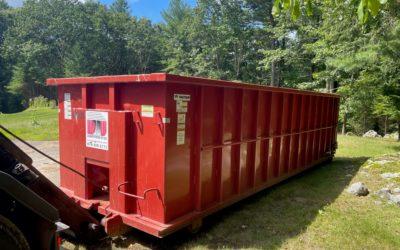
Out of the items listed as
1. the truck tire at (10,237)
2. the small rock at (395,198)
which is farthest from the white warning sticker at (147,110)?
the small rock at (395,198)

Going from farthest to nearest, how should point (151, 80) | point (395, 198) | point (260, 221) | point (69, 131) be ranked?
point (395, 198), point (260, 221), point (69, 131), point (151, 80)

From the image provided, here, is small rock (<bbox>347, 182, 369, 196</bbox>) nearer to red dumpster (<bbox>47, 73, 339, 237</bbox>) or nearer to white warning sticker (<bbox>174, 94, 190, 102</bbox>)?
red dumpster (<bbox>47, 73, 339, 237</bbox>)

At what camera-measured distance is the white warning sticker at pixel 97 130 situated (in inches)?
171

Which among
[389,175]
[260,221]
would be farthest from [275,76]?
[260,221]

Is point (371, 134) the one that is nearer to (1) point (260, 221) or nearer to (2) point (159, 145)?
(1) point (260, 221)

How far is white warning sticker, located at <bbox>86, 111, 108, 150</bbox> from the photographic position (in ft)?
14.3

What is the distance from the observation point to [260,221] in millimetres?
5047

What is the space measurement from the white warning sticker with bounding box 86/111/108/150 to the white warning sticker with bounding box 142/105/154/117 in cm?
62

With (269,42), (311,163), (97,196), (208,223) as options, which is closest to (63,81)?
(97,196)

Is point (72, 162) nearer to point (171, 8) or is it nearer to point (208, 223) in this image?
point (208, 223)

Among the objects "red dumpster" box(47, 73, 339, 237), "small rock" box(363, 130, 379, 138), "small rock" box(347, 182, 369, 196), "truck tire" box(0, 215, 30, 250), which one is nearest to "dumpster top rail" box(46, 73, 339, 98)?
"red dumpster" box(47, 73, 339, 237)

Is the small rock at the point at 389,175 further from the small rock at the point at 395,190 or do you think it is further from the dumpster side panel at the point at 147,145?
the dumpster side panel at the point at 147,145

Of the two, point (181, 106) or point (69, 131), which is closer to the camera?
point (181, 106)

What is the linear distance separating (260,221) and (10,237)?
3629 millimetres
